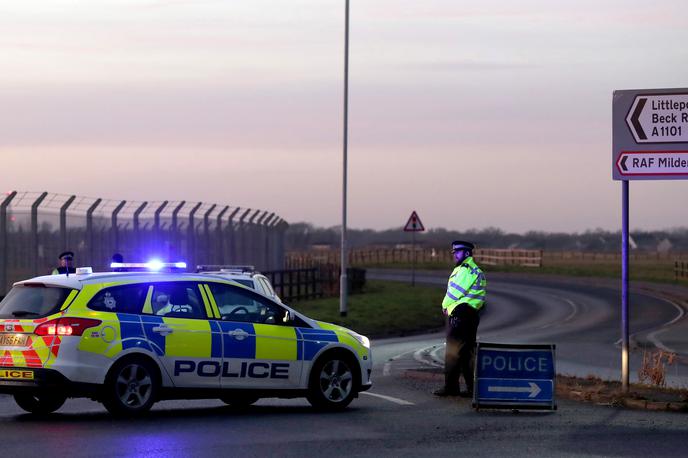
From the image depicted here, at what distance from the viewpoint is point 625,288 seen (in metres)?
15.4

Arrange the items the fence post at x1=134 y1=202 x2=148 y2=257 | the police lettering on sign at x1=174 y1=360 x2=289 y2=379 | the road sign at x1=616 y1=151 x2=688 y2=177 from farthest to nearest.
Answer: the fence post at x1=134 y1=202 x2=148 y2=257 → the road sign at x1=616 y1=151 x2=688 y2=177 → the police lettering on sign at x1=174 y1=360 x2=289 y2=379

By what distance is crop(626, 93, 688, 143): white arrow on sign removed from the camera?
15.3 metres

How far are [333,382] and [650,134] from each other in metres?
4.50

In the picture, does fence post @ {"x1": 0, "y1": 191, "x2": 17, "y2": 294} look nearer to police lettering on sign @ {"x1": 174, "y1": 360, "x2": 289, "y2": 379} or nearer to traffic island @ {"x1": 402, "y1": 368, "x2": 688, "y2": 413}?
traffic island @ {"x1": 402, "y1": 368, "x2": 688, "y2": 413}

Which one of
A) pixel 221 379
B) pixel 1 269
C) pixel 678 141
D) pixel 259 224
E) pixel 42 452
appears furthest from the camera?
pixel 259 224

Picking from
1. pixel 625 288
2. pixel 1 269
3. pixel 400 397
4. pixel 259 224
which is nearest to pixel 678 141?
pixel 625 288

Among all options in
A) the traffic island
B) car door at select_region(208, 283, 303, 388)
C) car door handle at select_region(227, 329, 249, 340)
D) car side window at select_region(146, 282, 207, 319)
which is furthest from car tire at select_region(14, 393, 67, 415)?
the traffic island

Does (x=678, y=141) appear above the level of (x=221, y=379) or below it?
above

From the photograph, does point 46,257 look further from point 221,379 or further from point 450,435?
point 450,435

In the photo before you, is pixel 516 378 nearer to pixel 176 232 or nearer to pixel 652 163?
pixel 652 163

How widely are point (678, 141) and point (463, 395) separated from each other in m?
3.75

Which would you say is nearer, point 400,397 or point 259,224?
point 400,397

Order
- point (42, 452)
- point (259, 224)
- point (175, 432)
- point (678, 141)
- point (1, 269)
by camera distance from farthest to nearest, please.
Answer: point (259, 224) → point (1, 269) → point (678, 141) → point (175, 432) → point (42, 452)

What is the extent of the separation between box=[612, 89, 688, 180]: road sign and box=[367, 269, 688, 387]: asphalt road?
191 inches
